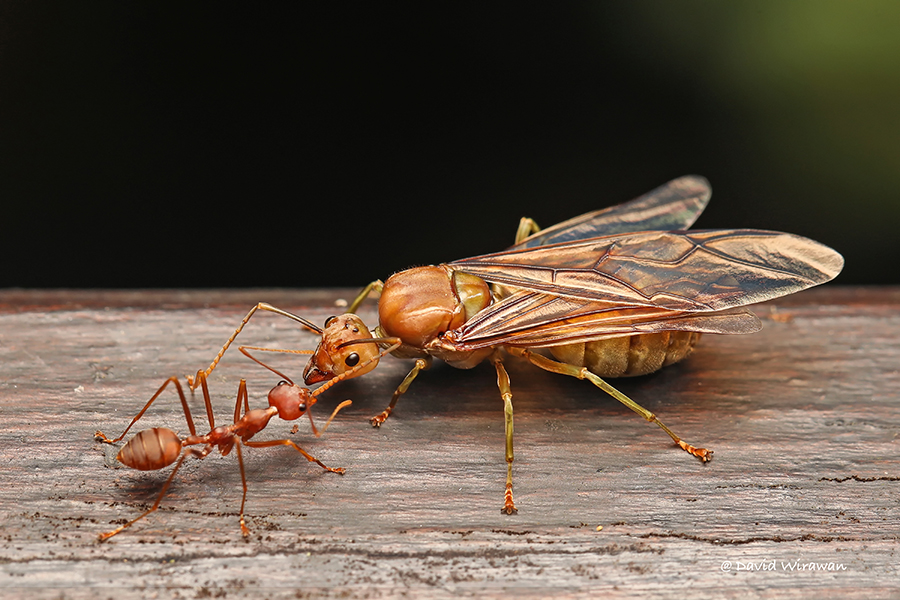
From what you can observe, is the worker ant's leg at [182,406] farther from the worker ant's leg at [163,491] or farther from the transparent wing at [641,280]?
the transparent wing at [641,280]

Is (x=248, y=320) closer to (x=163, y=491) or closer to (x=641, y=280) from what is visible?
(x=163, y=491)

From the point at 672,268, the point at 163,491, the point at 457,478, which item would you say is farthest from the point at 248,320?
the point at 672,268

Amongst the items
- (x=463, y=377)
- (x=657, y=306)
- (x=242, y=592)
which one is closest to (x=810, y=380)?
(x=657, y=306)

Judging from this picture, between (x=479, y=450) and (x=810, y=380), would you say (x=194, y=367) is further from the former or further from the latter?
(x=810, y=380)

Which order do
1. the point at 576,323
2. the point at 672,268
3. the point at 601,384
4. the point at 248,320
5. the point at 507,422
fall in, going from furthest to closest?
the point at 248,320, the point at 672,268, the point at 576,323, the point at 601,384, the point at 507,422

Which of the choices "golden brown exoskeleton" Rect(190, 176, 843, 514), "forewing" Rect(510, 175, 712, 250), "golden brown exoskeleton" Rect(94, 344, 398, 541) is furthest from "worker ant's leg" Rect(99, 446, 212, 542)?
"forewing" Rect(510, 175, 712, 250)

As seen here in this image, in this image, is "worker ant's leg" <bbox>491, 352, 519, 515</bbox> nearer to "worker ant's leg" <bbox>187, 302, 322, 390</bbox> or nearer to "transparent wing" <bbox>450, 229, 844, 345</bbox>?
"transparent wing" <bbox>450, 229, 844, 345</bbox>
